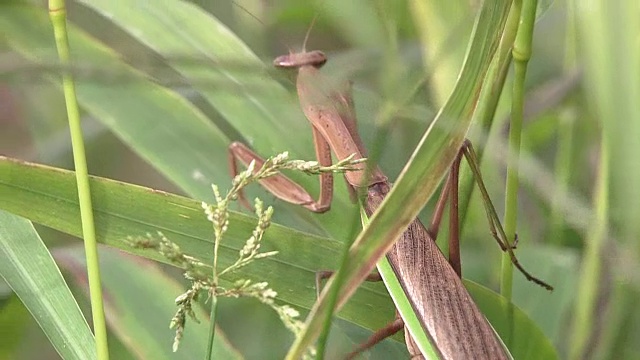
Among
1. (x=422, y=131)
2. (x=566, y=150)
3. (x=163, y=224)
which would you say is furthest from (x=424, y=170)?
(x=566, y=150)

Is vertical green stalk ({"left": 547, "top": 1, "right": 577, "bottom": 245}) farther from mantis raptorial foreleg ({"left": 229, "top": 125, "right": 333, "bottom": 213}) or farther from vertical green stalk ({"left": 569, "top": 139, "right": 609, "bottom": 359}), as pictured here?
mantis raptorial foreleg ({"left": 229, "top": 125, "right": 333, "bottom": 213})

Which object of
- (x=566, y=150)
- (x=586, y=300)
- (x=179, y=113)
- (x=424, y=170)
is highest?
(x=179, y=113)

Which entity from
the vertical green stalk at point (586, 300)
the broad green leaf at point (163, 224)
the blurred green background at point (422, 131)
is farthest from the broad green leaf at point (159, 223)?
the vertical green stalk at point (586, 300)

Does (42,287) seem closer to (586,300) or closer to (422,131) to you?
(422,131)

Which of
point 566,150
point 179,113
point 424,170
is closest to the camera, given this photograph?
point 424,170

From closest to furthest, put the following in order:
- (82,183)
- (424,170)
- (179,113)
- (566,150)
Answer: (424,170) < (82,183) < (179,113) < (566,150)

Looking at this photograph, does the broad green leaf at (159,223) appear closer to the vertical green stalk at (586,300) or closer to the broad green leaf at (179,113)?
the broad green leaf at (179,113)
